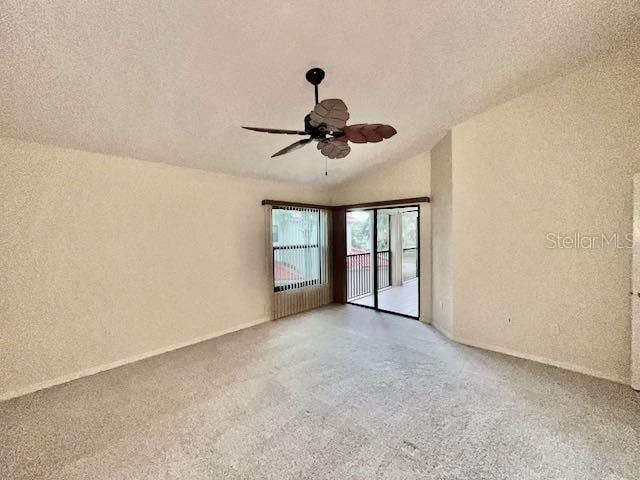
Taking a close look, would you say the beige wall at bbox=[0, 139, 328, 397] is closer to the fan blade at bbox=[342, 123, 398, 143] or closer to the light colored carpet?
the light colored carpet

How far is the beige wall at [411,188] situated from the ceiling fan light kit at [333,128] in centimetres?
234

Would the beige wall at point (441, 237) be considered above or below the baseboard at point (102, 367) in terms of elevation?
above

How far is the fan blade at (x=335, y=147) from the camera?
2.19 m

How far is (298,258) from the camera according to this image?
4.87 meters

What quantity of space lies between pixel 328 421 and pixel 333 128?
2197mm

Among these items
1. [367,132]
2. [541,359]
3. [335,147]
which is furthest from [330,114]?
[541,359]

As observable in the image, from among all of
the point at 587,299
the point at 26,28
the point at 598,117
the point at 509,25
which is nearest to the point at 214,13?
the point at 26,28

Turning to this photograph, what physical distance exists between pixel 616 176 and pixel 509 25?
70.1 inches

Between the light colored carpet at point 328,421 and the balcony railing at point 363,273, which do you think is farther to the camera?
the balcony railing at point 363,273

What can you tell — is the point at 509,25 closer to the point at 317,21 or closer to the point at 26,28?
the point at 317,21

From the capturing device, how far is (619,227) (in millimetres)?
2514

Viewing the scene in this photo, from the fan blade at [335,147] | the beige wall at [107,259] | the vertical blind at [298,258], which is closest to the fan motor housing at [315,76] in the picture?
the fan blade at [335,147]

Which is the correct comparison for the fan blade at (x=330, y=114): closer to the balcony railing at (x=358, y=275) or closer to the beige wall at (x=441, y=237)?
the beige wall at (x=441, y=237)

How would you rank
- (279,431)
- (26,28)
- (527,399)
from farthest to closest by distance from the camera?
(527,399), (279,431), (26,28)
